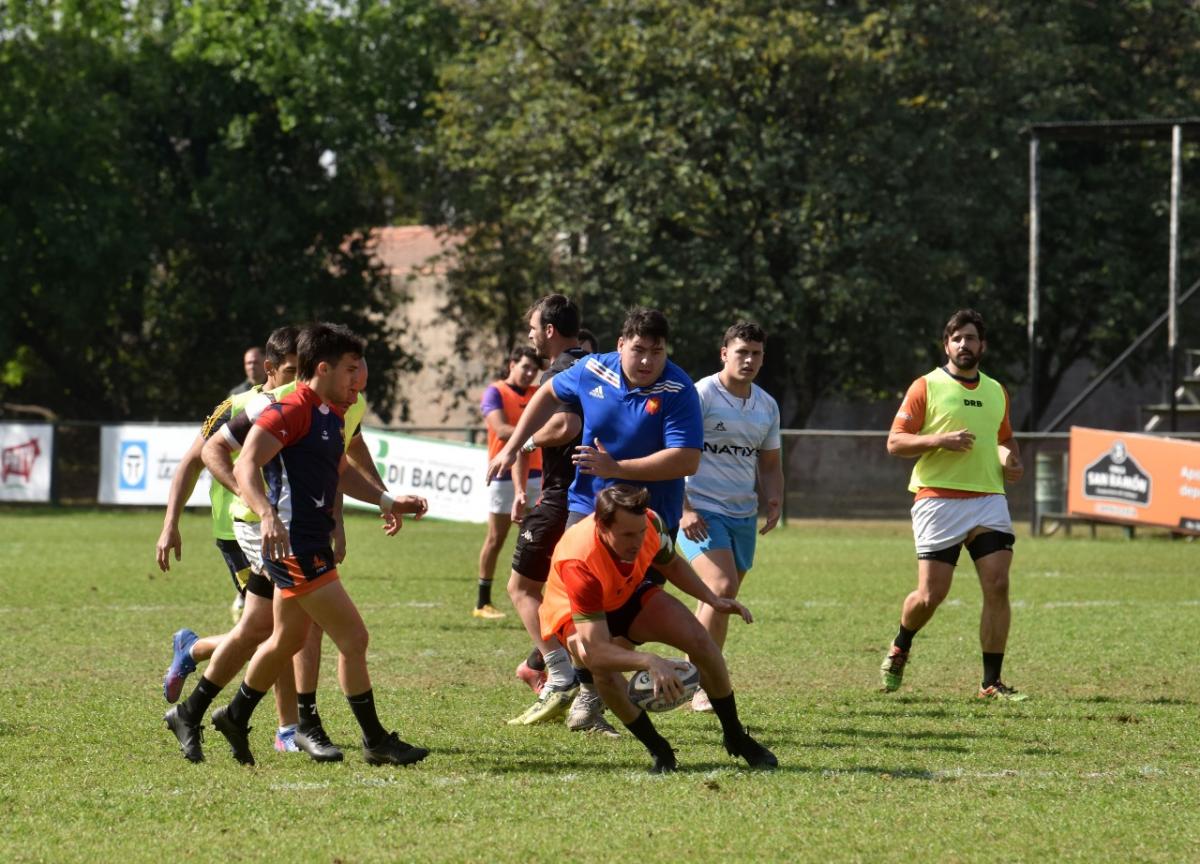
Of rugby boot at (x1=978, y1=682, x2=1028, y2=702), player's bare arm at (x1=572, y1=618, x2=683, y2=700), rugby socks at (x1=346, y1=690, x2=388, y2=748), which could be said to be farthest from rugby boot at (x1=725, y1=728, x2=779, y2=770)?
rugby boot at (x1=978, y1=682, x2=1028, y2=702)

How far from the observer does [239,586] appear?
28.1ft

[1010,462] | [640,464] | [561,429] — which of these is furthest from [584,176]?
[640,464]

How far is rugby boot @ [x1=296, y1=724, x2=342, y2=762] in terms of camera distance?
699 cm

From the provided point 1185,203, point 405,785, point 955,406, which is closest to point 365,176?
Result: point 1185,203

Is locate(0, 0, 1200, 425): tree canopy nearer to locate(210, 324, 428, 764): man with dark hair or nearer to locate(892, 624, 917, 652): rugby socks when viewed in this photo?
locate(892, 624, 917, 652): rugby socks

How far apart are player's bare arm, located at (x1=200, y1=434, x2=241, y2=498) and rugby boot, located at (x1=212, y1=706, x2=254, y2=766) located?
2.96 ft

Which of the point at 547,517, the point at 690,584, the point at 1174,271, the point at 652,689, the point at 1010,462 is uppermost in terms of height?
the point at 1174,271

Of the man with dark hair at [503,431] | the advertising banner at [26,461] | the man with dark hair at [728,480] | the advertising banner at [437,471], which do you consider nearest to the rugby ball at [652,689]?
the man with dark hair at [728,480]

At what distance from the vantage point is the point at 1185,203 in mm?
32375

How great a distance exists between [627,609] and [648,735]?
53 cm

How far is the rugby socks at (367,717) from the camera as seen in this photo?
6789 millimetres

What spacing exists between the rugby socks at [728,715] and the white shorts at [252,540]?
191 cm

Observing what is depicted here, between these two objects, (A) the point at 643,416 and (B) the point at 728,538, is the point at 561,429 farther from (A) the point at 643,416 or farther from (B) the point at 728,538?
(B) the point at 728,538

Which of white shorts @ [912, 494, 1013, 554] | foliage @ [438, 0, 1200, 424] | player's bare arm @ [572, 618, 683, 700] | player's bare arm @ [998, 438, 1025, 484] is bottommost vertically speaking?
player's bare arm @ [572, 618, 683, 700]
